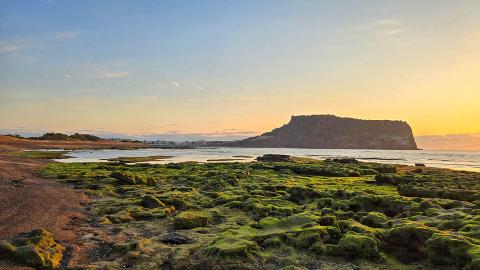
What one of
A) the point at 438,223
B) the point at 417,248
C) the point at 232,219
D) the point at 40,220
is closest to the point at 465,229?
the point at 438,223

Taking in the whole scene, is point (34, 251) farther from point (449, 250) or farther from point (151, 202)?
point (449, 250)

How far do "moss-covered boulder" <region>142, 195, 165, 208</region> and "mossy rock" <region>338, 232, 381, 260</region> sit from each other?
1372 cm

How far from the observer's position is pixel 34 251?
48.2 feet

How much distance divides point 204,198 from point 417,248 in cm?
1655

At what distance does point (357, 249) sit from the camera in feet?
53.9

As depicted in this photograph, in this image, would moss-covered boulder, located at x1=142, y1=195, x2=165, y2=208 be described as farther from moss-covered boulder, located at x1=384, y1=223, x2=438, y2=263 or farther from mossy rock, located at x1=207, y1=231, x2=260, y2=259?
moss-covered boulder, located at x1=384, y1=223, x2=438, y2=263

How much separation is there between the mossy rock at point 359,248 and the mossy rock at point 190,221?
7887mm

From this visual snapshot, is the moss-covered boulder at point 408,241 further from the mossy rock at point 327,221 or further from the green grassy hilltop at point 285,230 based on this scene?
the mossy rock at point 327,221

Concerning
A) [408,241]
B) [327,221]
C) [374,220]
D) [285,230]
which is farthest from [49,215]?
[408,241]

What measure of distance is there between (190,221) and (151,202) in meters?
6.59

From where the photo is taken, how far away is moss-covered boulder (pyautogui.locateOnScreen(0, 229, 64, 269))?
47.4 ft

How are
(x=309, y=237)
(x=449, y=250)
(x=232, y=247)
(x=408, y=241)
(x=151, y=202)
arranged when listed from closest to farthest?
(x=449, y=250)
(x=232, y=247)
(x=408, y=241)
(x=309, y=237)
(x=151, y=202)

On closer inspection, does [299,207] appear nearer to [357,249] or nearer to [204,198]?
[204,198]

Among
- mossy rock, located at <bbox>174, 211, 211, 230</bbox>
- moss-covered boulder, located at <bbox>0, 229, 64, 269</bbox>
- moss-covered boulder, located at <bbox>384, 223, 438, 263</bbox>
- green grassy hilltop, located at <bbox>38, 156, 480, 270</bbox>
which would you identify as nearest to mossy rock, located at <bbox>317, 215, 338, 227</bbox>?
green grassy hilltop, located at <bbox>38, 156, 480, 270</bbox>
